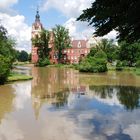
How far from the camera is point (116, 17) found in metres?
7.67

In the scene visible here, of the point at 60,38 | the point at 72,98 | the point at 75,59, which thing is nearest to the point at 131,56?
the point at 60,38

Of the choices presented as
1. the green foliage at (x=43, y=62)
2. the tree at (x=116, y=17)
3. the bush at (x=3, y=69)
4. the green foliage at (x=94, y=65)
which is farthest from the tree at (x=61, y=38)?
the tree at (x=116, y=17)

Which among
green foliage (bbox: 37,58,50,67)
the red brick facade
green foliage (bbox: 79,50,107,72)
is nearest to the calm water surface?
green foliage (bbox: 79,50,107,72)

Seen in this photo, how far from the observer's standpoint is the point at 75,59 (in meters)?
127

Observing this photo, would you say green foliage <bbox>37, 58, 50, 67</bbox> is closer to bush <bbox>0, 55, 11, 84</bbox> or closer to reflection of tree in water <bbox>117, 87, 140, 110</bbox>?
bush <bbox>0, 55, 11, 84</bbox>

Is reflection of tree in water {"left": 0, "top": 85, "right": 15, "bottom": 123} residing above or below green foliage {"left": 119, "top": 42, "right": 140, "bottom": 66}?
below

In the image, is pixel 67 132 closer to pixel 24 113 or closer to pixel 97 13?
pixel 24 113

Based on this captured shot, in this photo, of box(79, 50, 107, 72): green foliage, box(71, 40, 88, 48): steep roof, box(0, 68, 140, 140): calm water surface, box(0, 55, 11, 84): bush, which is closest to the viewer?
box(0, 68, 140, 140): calm water surface

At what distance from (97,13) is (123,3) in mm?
580

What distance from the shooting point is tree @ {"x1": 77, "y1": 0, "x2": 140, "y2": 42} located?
735 cm

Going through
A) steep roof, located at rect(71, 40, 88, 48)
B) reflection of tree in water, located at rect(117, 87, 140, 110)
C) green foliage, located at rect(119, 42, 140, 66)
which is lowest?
reflection of tree in water, located at rect(117, 87, 140, 110)

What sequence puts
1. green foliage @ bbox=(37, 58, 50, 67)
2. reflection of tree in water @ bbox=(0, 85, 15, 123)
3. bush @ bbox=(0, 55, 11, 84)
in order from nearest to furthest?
reflection of tree in water @ bbox=(0, 85, 15, 123) → bush @ bbox=(0, 55, 11, 84) → green foliage @ bbox=(37, 58, 50, 67)

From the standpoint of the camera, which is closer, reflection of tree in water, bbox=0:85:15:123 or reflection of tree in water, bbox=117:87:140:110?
reflection of tree in water, bbox=0:85:15:123

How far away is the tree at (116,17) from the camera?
7.35m
